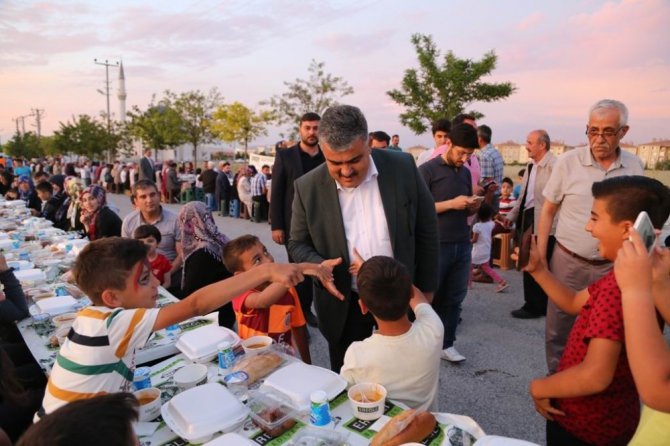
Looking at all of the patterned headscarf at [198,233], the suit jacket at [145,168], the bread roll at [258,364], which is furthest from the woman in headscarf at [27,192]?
the bread roll at [258,364]

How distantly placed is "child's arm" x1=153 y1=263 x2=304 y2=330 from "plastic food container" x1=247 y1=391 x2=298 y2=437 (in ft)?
1.34

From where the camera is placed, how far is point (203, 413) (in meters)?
1.47

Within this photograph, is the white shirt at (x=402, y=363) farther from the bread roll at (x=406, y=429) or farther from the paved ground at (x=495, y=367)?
the paved ground at (x=495, y=367)

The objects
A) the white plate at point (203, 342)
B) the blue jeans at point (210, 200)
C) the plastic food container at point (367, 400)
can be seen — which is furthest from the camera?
the blue jeans at point (210, 200)

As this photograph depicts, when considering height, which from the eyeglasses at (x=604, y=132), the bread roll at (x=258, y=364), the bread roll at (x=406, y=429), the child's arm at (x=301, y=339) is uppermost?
the eyeglasses at (x=604, y=132)

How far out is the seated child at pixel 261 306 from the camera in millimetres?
2477

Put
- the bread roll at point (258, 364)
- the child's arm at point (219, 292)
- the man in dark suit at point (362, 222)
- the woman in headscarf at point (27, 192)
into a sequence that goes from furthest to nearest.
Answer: the woman in headscarf at point (27, 192), the man in dark suit at point (362, 222), the bread roll at point (258, 364), the child's arm at point (219, 292)

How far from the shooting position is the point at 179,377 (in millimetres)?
1839

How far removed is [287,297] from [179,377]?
3.14 feet

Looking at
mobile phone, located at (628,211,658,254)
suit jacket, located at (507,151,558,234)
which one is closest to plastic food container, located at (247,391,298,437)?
mobile phone, located at (628,211,658,254)

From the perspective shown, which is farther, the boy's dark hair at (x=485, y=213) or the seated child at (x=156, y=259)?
the boy's dark hair at (x=485, y=213)

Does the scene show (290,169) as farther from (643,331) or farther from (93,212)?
(643,331)

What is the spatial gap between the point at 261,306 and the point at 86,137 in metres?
37.8

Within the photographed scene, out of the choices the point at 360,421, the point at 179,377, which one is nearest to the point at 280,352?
the point at 179,377
